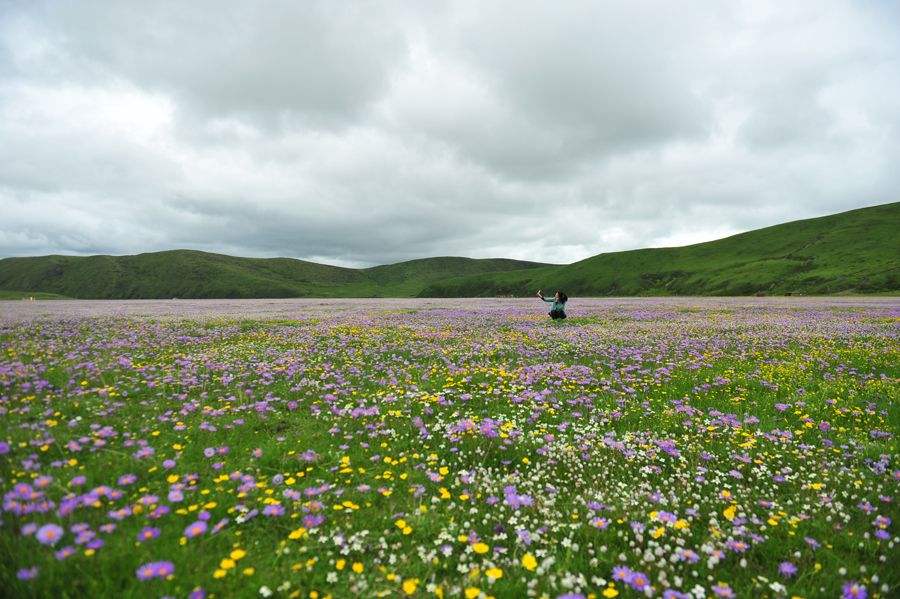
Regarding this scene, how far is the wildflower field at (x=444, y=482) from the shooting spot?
159 inches

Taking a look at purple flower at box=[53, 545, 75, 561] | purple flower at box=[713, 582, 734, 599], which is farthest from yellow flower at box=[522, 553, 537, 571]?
purple flower at box=[53, 545, 75, 561]

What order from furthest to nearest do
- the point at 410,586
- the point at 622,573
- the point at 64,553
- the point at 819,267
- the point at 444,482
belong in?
the point at 819,267 → the point at 444,482 → the point at 622,573 → the point at 410,586 → the point at 64,553

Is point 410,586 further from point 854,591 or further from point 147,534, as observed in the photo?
point 854,591

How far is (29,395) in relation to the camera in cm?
879

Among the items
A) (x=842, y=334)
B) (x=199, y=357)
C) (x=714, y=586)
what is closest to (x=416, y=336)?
(x=199, y=357)

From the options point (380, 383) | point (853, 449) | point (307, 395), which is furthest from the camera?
point (380, 383)

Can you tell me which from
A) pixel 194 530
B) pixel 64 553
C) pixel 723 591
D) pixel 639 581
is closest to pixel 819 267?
pixel 723 591

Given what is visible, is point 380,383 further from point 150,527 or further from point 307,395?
point 150,527

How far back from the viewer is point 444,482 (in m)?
6.12

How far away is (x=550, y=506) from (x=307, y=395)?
6506 millimetres

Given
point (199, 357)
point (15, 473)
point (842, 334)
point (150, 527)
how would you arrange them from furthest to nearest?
point (842, 334) → point (199, 357) → point (15, 473) → point (150, 527)

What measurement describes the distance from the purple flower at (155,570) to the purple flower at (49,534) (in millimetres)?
881

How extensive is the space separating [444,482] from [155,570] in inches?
138

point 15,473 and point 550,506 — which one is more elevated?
point 15,473
